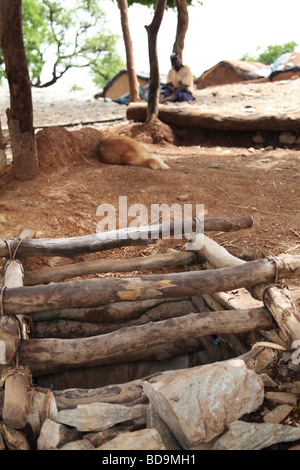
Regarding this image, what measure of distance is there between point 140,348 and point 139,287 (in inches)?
13.4

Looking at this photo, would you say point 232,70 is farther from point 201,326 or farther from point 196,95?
point 201,326

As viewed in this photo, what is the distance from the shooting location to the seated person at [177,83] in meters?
9.88

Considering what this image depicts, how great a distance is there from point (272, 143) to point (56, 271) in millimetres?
5253

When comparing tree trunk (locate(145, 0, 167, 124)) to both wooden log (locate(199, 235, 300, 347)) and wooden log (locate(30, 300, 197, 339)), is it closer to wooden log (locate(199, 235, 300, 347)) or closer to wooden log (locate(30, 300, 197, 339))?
wooden log (locate(30, 300, 197, 339))

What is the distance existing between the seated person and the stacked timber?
7153 millimetres

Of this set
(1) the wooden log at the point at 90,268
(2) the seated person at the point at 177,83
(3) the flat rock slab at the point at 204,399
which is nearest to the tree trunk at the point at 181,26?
(2) the seated person at the point at 177,83

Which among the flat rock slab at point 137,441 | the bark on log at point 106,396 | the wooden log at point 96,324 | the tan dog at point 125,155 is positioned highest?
the tan dog at point 125,155

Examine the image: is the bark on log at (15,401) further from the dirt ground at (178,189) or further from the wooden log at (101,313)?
the dirt ground at (178,189)

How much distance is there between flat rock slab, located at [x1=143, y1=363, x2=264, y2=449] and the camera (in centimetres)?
178

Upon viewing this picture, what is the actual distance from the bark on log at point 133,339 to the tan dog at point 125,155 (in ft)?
11.3

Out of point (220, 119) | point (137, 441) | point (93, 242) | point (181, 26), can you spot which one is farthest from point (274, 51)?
point (137, 441)

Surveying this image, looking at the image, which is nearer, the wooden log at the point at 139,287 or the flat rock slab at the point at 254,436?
the flat rock slab at the point at 254,436

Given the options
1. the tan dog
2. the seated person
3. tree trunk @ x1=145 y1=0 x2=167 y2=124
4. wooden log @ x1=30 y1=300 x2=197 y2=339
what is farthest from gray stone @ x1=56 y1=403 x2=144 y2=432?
→ the seated person

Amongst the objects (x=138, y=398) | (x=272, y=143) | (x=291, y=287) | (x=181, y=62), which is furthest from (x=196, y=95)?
(x=138, y=398)
